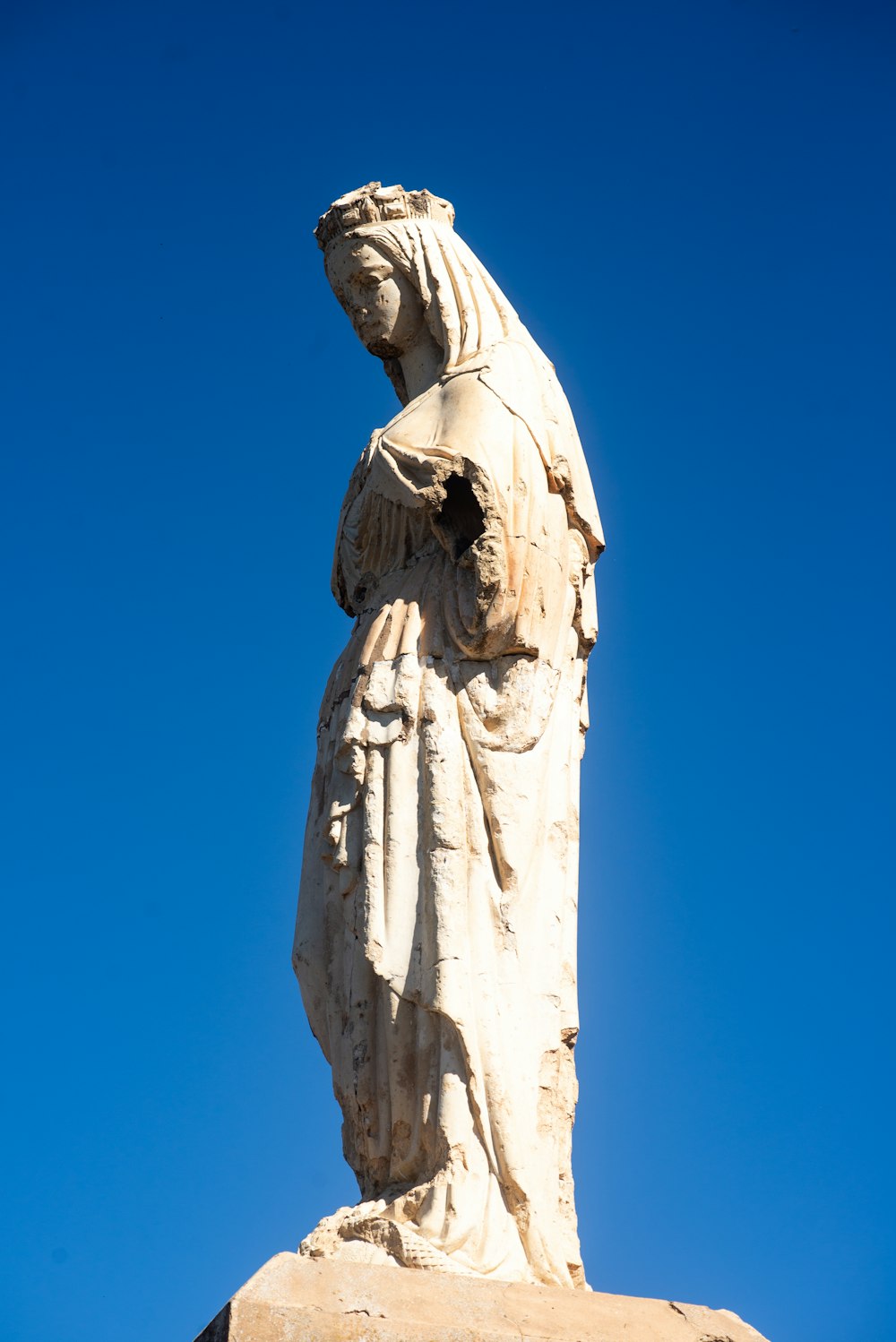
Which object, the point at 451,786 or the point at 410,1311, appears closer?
the point at 410,1311

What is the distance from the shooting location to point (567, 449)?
8070 mm

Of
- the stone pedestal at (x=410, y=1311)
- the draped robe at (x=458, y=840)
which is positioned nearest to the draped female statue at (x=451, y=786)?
the draped robe at (x=458, y=840)

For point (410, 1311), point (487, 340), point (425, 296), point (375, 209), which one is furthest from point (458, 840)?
point (375, 209)

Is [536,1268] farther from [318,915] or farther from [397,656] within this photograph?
[397,656]

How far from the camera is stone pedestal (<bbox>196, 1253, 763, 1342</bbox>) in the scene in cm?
549

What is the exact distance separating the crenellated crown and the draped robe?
3.07 feet

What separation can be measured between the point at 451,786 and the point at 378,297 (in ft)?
8.59

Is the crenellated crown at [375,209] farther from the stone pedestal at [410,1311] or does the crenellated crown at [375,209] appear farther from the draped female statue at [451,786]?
the stone pedestal at [410,1311]

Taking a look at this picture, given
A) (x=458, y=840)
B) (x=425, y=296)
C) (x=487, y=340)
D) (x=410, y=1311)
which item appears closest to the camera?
(x=410, y=1311)

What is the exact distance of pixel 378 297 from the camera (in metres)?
8.48

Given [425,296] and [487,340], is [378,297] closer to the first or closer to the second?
[425,296]

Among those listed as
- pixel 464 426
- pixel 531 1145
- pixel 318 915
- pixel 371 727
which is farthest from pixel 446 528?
pixel 531 1145

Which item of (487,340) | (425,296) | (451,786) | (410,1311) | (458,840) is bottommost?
(410,1311)

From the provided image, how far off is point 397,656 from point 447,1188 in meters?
2.21
